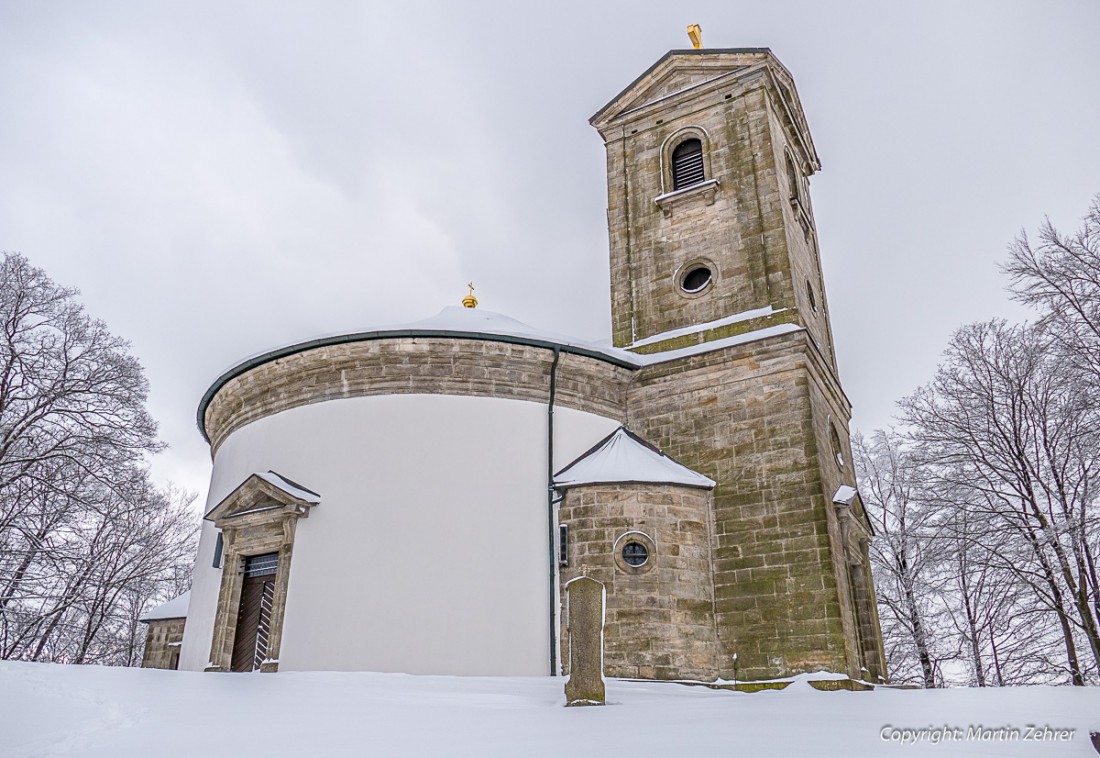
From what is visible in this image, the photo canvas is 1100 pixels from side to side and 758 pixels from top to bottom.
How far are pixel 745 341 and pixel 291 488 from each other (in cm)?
892

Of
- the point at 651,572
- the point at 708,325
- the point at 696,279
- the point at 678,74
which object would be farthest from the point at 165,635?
the point at 678,74

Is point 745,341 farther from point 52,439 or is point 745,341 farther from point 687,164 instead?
point 52,439

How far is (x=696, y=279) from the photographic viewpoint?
1678 centimetres

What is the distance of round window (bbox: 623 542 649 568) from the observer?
1298cm

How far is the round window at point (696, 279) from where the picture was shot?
54.3 feet

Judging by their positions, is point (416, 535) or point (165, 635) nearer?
point (416, 535)

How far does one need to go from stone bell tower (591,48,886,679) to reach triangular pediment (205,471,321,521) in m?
6.58

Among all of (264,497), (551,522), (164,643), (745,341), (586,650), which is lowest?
(586,650)

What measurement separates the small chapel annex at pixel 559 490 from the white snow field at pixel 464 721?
3048mm

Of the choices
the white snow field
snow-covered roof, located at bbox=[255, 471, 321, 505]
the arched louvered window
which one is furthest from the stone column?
the arched louvered window

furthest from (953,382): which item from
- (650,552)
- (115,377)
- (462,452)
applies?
(115,377)

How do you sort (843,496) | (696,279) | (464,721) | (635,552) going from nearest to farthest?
1. (464,721)
2. (635,552)
3. (843,496)
4. (696,279)

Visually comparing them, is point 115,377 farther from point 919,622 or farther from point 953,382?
point 919,622

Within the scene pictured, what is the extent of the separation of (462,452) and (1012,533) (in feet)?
37.1
